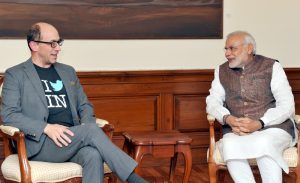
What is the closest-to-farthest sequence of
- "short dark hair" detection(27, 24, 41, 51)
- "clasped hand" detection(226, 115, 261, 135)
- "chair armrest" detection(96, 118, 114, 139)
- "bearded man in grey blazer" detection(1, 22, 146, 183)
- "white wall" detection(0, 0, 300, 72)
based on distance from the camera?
1. "bearded man in grey blazer" detection(1, 22, 146, 183)
2. "short dark hair" detection(27, 24, 41, 51)
3. "chair armrest" detection(96, 118, 114, 139)
4. "clasped hand" detection(226, 115, 261, 135)
5. "white wall" detection(0, 0, 300, 72)

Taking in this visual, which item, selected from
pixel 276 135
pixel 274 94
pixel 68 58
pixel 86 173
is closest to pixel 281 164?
pixel 276 135

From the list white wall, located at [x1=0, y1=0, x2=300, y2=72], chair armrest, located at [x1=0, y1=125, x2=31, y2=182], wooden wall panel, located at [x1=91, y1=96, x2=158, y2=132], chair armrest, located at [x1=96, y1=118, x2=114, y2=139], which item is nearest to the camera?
chair armrest, located at [x1=0, y1=125, x2=31, y2=182]

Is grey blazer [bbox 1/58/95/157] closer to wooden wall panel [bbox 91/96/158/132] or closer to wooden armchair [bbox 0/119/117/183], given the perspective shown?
wooden armchair [bbox 0/119/117/183]

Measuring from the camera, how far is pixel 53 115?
4414mm

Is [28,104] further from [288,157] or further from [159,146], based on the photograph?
[288,157]

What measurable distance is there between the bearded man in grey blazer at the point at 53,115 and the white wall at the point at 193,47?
1.02 metres

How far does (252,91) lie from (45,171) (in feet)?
5.80

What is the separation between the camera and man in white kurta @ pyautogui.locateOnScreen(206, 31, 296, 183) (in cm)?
452

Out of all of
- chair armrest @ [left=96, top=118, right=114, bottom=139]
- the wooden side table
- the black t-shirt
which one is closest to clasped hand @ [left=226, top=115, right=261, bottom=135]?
the wooden side table

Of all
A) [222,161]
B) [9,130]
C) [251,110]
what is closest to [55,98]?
[9,130]

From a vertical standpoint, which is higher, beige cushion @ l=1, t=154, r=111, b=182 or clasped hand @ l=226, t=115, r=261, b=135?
clasped hand @ l=226, t=115, r=261, b=135

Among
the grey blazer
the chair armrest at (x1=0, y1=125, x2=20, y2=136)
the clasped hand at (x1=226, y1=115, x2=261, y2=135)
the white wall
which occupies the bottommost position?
the clasped hand at (x1=226, y1=115, x2=261, y2=135)

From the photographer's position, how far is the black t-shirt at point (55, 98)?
4.41 m

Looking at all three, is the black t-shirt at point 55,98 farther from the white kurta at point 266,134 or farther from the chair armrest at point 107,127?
the white kurta at point 266,134
